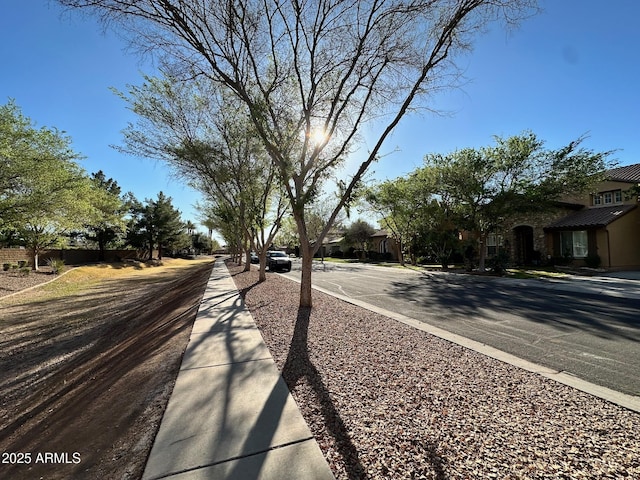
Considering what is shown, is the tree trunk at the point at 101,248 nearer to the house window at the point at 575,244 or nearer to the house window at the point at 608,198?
the house window at the point at 575,244

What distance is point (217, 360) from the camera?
15.6 ft

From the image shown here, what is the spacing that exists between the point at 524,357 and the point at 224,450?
15.7 feet

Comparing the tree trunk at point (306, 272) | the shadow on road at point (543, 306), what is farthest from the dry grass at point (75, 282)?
the shadow on road at point (543, 306)

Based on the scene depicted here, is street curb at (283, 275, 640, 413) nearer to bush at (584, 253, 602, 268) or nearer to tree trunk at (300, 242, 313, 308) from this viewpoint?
tree trunk at (300, 242, 313, 308)

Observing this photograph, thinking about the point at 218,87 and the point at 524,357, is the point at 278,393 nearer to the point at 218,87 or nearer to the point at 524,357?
the point at 524,357

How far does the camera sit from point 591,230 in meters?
20.1

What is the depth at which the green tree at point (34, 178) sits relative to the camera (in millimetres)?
16500

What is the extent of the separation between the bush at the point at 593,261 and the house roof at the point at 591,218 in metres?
2.01

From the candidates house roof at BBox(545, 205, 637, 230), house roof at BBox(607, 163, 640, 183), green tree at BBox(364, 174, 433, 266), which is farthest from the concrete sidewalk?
house roof at BBox(607, 163, 640, 183)

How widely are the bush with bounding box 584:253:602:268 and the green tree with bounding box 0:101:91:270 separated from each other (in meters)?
33.7

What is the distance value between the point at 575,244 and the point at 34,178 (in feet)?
116

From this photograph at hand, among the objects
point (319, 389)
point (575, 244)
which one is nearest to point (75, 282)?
point (319, 389)

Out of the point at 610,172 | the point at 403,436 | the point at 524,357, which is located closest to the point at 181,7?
the point at 403,436

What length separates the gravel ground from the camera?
2.31 metres
